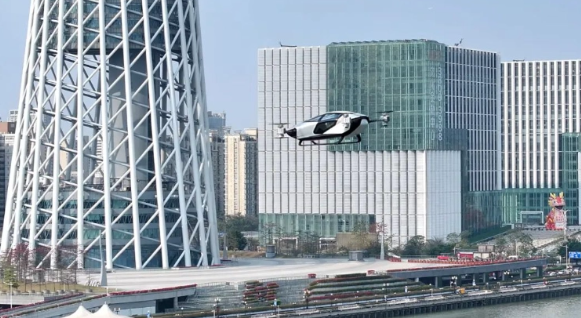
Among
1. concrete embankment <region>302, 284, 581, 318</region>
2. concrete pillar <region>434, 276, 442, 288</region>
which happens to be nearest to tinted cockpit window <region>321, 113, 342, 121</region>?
concrete embankment <region>302, 284, 581, 318</region>

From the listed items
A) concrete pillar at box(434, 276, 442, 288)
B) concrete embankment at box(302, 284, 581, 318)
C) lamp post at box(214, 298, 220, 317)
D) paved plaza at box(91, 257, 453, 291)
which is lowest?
concrete embankment at box(302, 284, 581, 318)

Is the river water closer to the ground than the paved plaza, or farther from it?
closer to the ground

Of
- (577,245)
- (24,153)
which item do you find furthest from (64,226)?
(577,245)

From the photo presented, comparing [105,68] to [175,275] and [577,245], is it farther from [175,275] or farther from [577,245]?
[577,245]

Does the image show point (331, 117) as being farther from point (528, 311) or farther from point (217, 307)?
point (528, 311)

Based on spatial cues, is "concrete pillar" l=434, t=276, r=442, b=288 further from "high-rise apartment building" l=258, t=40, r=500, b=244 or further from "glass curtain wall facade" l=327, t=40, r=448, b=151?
"glass curtain wall facade" l=327, t=40, r=448, b=151
